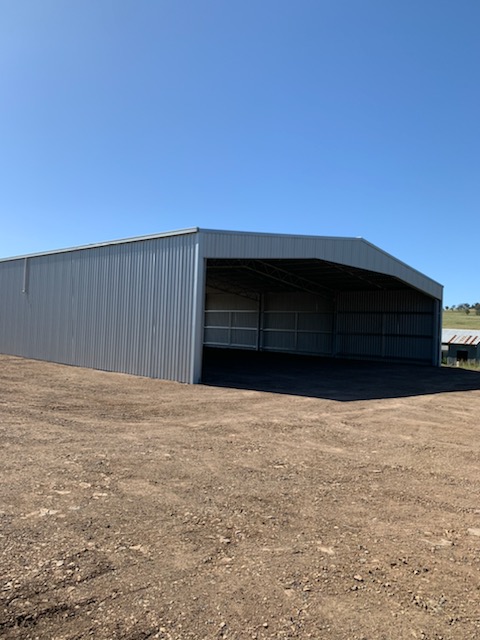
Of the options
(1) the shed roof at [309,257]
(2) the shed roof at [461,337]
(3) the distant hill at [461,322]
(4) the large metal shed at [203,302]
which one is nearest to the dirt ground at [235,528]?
(4) the large metal shed at [203,302]

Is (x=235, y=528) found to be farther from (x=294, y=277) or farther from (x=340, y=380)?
(x=294, y=277)

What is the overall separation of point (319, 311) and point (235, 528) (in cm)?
3038

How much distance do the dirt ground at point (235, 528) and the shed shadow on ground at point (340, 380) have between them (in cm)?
541

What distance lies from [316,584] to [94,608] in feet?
5.10

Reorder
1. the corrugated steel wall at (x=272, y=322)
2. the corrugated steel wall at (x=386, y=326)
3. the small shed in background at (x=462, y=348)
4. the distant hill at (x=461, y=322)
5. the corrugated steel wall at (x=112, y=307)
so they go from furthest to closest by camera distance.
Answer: the distant hill at (x=461, y=322)
the small shed in background at (x=462, y=348)
the corrugated steel wall at (x=272, y=322)
the corrugated steel wall at (x=386, y=326)
the corrugated steel wall at (x=112, y=307)

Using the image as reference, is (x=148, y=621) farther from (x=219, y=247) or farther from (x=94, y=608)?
(x=219, y=247)

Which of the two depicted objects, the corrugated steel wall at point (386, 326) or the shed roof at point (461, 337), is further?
the shed roof at point (461, 337)

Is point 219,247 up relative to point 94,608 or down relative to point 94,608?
up

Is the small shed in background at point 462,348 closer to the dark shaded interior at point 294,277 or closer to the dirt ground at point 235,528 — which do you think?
the dark shaded interior at point 294,277

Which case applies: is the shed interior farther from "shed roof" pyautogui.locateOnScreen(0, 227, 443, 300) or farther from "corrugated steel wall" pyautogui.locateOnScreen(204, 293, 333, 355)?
"shed roof" pyautogui.locateOnScreen(0, 227, 443, 300)

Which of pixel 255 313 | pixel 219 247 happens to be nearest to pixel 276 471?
pixel 219 247

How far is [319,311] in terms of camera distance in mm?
34219

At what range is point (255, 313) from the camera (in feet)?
124

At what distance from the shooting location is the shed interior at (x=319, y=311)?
2848 cm
